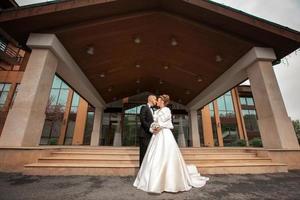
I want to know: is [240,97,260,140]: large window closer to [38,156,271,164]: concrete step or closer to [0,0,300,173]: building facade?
[0,0,300,173]: building facade

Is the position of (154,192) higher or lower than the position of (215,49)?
lower

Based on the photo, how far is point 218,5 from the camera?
5160mm

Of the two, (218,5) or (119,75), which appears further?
(119,75)

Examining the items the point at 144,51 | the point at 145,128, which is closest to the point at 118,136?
the point at 144,51

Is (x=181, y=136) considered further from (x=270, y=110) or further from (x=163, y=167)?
(x=163, y=167)

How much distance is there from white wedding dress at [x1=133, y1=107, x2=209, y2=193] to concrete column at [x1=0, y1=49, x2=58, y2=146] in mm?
3793

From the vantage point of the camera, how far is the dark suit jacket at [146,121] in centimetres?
368

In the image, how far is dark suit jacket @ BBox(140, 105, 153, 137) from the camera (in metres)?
3.68

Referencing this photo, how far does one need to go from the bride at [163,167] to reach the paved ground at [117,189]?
0.12 m

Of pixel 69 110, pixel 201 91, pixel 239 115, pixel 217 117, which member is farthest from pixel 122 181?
pixel 239 115

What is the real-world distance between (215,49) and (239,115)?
18.2 meters

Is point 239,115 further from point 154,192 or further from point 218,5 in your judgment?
point 154,192

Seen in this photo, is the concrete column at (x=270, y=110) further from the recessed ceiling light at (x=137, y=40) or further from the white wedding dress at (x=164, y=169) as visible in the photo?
the recessed ceiling light at (x=137, y=40)

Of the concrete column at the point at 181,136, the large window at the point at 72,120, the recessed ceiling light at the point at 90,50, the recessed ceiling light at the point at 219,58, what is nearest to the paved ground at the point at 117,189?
the recessed ceiling light at the point at 90,50
